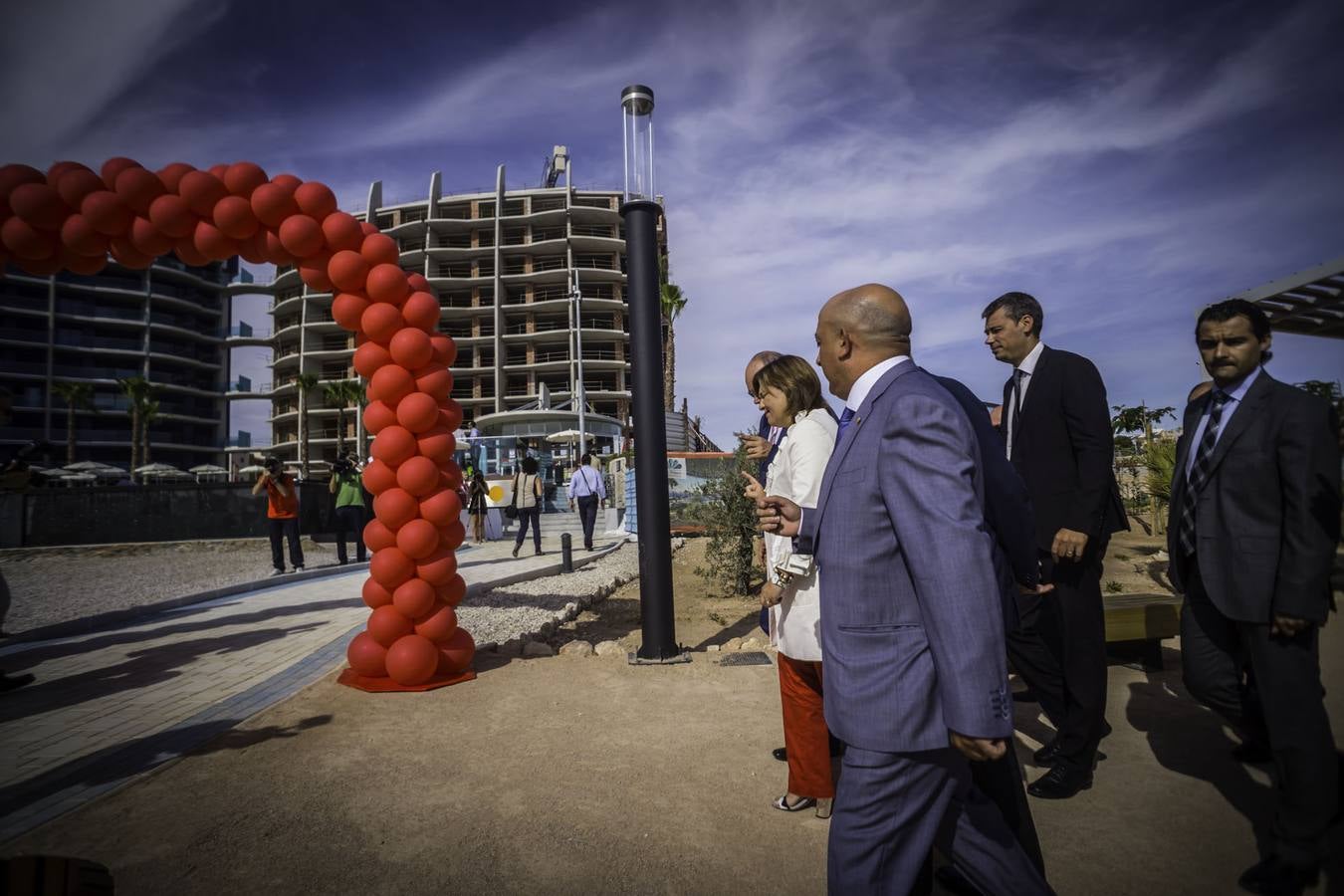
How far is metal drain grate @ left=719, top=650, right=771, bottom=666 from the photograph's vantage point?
5152 millimetres

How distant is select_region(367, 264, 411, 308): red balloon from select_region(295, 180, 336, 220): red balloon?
521 millimetres

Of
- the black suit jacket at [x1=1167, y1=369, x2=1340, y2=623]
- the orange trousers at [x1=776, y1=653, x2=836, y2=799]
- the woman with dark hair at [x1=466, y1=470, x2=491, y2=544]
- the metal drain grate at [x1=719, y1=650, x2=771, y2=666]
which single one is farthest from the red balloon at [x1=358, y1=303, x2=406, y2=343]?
the woman with dark hair at [x1=466, y1=470, x2=491, y2=544]

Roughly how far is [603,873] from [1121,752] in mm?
2643

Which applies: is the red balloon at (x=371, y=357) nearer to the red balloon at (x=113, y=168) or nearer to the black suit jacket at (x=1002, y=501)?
the red balloon at (x=113, y=168)

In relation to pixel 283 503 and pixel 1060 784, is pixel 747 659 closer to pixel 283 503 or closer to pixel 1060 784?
pixel 1060 784

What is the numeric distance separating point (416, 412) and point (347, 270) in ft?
3.80

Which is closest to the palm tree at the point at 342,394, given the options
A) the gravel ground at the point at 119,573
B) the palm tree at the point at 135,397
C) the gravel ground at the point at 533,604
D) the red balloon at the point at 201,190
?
the palm tree at the point at 135,397

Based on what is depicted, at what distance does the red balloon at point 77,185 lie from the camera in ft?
15.1

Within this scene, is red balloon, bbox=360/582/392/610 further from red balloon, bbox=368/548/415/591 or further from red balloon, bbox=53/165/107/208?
red balloon, bbox=53/165/107/208

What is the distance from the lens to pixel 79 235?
4.64m

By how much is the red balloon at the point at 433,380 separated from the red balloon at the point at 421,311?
0.35m

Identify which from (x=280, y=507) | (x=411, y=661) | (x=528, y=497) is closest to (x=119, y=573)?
(x=280, y=507)

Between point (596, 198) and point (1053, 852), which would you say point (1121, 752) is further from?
point (596, 198)

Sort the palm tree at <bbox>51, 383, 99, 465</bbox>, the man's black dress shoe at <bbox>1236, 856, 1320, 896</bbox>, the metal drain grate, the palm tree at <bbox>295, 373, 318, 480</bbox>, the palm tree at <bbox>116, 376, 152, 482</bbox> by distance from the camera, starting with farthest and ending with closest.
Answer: the palm tree at <bbox>295, 373, 318, 480</bbox> → the palm tree at <bbox>116, 376, 152, 482</bbox> → the palm tree at <bbox>51, 383, 99, 465</bbox> → the metal drain grate → the man's black dress shoe at <bbox>1236, 856, 1320, 896</bbox>
